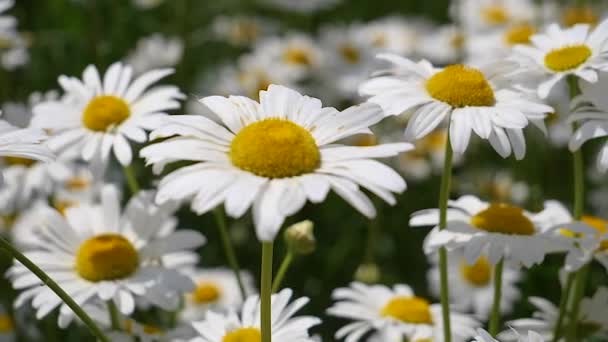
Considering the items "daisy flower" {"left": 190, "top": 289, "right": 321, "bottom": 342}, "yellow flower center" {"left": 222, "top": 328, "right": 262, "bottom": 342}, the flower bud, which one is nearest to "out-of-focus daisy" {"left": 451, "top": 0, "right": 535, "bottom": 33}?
the flower bud

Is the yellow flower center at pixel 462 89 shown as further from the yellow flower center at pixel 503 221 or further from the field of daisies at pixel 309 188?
the yellow flower center at pixel 503 221

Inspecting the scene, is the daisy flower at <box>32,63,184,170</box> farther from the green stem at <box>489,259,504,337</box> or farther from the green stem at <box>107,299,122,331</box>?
the green stem at <box>489,259,504,337</box>

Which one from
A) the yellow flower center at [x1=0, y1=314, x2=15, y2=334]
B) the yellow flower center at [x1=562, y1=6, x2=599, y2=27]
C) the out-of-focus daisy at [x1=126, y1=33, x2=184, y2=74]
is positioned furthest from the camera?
the out-of-focus daisy at [x1=126, y1=33, x2=184, y2=74]

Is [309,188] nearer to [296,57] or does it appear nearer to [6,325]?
[6,325]

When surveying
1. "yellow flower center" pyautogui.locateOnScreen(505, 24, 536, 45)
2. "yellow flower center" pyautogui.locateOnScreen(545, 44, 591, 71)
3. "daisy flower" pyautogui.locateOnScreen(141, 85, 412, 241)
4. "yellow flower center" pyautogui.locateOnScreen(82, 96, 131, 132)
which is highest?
"yellow flower center" pyautogui.locateOnScreen(505, 24, 536, 45)

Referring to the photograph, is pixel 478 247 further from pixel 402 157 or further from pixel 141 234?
pixel 402 157

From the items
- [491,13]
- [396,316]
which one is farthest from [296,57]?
[396,316]

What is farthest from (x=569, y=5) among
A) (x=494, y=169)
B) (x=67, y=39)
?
(x=67, y=39)
